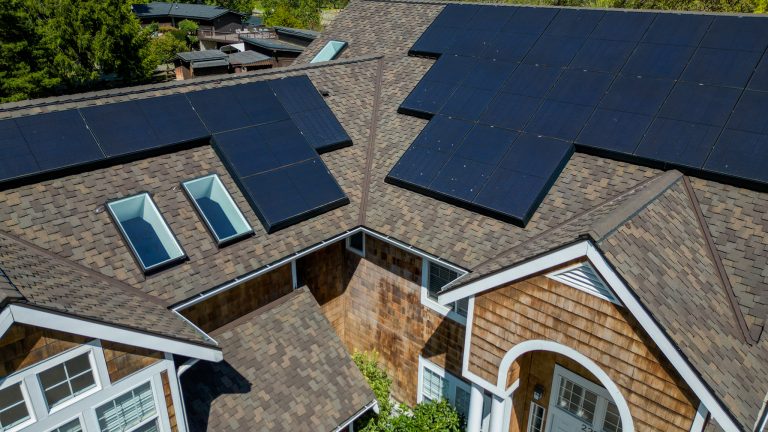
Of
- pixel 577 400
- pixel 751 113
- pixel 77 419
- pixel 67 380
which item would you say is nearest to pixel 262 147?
pixel 67 380

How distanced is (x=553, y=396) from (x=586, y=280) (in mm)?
4555

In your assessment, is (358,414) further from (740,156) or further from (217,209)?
(740,156)

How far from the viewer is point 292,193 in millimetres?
12398

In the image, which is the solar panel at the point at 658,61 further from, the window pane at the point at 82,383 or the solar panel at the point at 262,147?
the window pane at the point at 82,383

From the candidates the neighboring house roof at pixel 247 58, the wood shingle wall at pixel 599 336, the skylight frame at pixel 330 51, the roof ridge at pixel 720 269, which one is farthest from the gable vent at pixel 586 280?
the neighboring house roof at pixel 247 58

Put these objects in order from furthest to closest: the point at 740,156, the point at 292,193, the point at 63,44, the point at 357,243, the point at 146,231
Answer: the point at 63,44
the point at 357,243
the point at 292,193
the point at 146,231
the point at 740,156

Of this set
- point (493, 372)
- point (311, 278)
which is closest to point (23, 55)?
point (311, 278)

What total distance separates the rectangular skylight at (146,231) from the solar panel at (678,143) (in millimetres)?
10269

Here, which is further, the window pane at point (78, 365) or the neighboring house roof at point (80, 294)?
the window pane at point (78, 365)

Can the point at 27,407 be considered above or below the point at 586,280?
below

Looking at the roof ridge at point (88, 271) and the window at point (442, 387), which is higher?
the window at point (442, 387)

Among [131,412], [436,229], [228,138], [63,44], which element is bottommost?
[131,412]

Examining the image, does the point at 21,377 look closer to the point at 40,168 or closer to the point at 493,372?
the point at 40,168

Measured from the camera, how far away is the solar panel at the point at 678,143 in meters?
10.9
